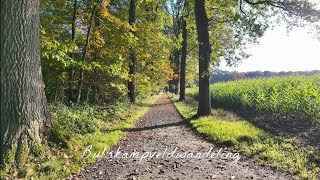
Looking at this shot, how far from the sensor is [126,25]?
11492 mm

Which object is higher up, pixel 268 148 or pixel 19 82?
pixel 19 82

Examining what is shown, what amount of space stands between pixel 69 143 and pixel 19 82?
204cm

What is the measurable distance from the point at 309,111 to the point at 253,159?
479 cm

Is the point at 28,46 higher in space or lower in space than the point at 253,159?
higher

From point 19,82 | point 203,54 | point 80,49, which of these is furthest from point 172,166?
point 80,49

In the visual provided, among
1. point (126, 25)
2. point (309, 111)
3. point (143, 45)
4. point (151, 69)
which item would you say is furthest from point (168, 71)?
point (309, 111)

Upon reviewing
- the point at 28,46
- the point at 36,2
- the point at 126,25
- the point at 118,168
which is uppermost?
the point at 126,25

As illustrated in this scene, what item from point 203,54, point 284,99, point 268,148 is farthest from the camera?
point 203,54

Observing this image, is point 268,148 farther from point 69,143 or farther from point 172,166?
point 69,143

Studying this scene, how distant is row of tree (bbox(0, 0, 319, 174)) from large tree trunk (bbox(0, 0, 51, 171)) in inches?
0.6

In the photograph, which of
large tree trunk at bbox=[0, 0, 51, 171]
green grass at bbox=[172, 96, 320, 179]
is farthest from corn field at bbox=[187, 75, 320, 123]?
large tree trunk at bbox=[0, 0, 51, 171]

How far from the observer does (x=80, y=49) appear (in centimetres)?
1210


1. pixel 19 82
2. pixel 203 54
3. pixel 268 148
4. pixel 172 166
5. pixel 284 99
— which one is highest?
pixel 203 54

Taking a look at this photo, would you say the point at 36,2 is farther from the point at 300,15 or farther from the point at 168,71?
the point at 168,71
